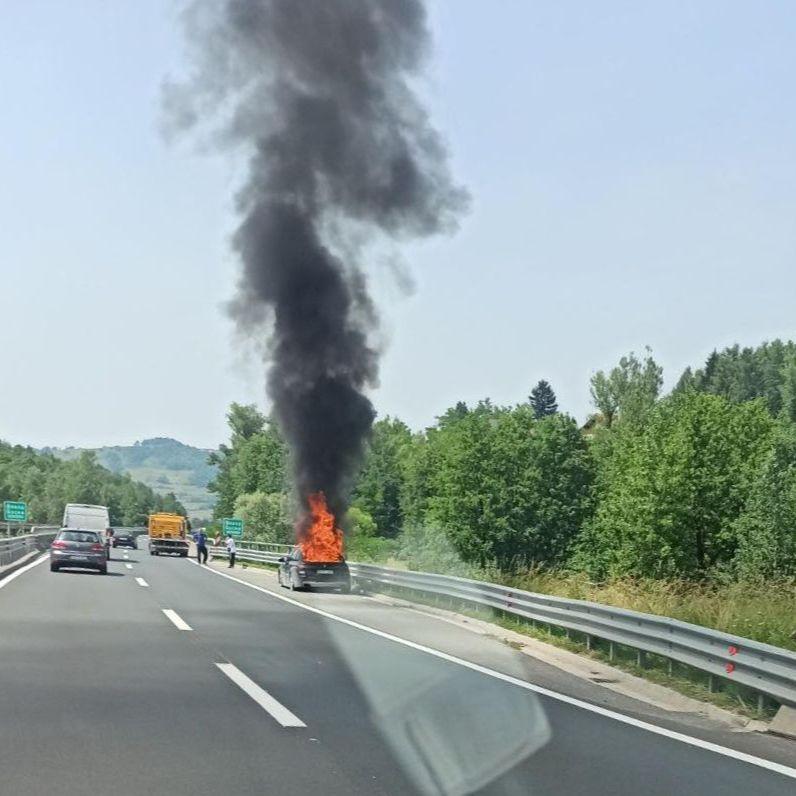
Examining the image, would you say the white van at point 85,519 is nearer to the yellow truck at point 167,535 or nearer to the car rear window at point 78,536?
the yellow truck at point 167,535

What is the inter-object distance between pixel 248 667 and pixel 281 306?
1121 inches

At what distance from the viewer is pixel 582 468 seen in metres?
90.8

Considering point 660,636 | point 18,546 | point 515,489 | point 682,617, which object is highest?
point 515,489

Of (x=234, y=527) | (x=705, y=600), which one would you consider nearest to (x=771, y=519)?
(x=234, y=527)

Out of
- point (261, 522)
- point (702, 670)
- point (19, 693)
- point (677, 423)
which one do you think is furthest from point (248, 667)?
point (261, 522)

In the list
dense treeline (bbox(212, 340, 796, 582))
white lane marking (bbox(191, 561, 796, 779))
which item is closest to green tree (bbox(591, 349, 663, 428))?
dense treeline (bbox(212, 340, 796, 582))

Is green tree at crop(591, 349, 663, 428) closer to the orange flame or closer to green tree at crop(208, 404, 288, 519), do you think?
green tree at crop(208, 404, 288, 519)

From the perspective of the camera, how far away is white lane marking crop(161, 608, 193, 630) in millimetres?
18469

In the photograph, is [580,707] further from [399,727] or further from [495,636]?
[495,636]

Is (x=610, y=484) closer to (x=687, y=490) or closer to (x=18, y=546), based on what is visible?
(x=687, y=490)

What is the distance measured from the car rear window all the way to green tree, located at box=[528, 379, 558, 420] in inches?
5411

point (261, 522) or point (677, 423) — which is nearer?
point (677, 423)

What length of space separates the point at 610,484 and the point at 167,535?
116 ft

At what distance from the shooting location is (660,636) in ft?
43.1
